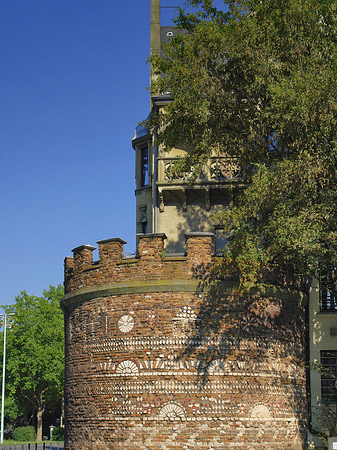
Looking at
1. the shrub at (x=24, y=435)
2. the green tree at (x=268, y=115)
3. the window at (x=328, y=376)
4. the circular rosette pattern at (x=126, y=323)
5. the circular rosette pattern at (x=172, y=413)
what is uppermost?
the green tree at (x=268, y=115)

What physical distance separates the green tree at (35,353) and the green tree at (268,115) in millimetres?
36993

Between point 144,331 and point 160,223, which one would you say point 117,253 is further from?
point 160,223

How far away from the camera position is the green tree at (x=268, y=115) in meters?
19.5

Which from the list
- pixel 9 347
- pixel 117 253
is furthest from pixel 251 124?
pixel 9 347

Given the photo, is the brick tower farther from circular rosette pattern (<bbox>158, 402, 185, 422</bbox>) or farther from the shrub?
the shrub

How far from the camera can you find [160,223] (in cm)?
3042

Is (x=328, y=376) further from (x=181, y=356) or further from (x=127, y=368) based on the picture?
(x=127, y=368)

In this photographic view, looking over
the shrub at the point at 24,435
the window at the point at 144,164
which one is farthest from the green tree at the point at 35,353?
the window at the point at 144,164

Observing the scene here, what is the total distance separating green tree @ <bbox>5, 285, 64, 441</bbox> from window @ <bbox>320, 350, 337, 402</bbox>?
36957 millimetres

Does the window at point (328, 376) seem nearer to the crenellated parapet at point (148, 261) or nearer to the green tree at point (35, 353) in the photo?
the crenellated parapet at point (148, 261)

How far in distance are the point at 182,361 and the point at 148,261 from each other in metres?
3.11

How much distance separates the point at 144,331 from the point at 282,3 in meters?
10.6

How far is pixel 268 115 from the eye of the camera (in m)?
20.8

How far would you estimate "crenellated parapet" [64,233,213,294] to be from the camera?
2089 centimetres
